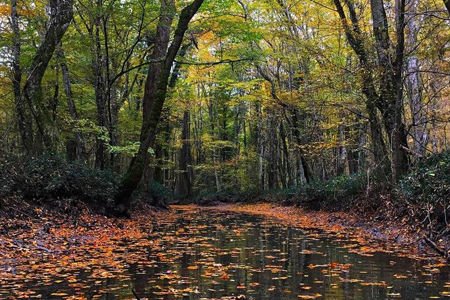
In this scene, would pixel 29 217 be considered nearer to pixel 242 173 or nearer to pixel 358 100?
pixel 358 100

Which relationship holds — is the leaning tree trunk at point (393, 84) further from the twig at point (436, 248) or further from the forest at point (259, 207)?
the twig at point (436, 248)

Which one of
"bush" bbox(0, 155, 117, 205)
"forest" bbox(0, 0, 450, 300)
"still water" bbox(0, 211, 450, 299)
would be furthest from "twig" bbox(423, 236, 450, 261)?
"bush" bbox(0, 155, 117, 205)

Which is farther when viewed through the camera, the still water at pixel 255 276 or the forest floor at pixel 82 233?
the forest floor at pixel 82 233

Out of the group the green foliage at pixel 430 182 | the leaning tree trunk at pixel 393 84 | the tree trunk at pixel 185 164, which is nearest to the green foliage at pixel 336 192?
the leaning tree trunk at pixel 393 84

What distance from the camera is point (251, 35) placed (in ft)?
52.9

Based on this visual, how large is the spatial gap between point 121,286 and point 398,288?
312 centimetres

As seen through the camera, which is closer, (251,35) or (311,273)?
(311,273)

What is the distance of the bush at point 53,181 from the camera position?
33.6ft

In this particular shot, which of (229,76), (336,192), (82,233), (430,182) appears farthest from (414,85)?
(229,76)

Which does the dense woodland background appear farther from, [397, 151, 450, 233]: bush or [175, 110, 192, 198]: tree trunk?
[175, 110, 192, 198]: tree trunk

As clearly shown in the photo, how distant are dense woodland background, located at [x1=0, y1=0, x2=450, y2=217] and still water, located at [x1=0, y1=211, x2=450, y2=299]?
113 inches

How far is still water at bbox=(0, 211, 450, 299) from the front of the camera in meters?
4.58

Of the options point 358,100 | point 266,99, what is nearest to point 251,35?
point 358,100

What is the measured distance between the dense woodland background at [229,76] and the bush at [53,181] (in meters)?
0.04
